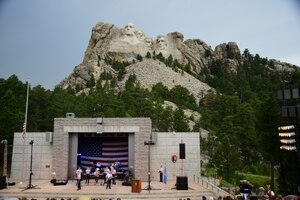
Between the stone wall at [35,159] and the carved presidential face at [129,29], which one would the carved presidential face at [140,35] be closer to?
the carved presidential face at [129,29]

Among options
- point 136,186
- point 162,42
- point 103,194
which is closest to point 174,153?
point 136,186

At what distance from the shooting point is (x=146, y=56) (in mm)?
130375

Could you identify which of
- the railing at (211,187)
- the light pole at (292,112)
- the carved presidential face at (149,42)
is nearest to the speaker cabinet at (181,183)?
the railing at (211,187)

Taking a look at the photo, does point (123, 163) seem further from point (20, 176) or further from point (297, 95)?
point (297, 95)

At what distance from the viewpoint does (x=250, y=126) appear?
174 ft

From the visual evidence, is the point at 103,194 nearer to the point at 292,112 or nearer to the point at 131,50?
the point at 292,112

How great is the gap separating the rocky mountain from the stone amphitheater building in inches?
2855

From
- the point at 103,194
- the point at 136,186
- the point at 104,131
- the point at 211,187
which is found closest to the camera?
the point at 103,194

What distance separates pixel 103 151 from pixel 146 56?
349ft

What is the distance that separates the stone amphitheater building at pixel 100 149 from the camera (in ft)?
82.5

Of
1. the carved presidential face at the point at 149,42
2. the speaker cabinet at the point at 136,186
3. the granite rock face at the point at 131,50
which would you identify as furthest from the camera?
the carved presidential face at the point at 149,42

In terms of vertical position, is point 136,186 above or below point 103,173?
below

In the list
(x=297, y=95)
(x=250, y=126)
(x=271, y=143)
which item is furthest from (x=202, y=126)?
(x=297, y=95)

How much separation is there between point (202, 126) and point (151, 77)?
42.7 m
